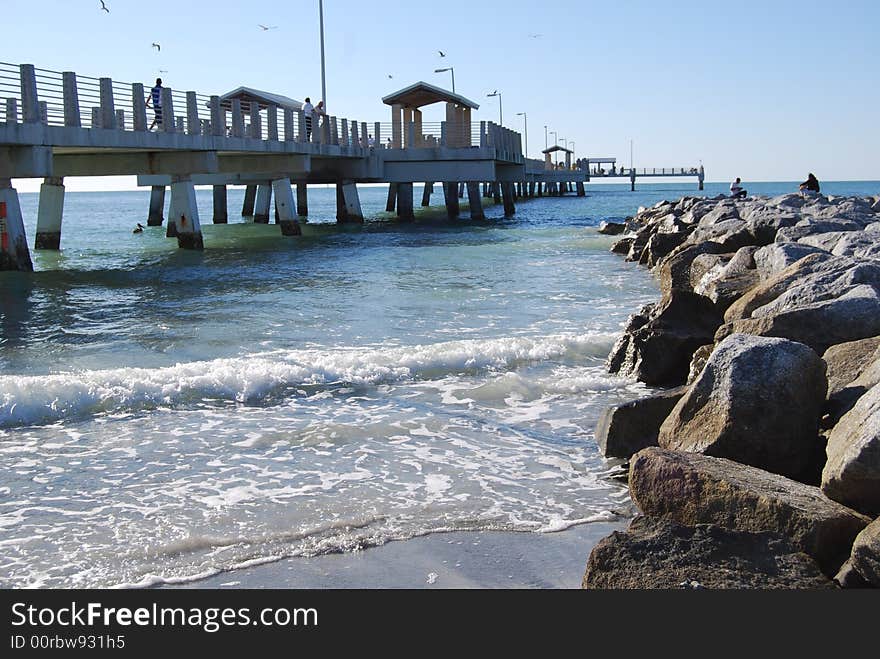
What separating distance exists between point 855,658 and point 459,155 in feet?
118

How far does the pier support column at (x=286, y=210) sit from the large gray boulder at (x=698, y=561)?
3077 centimetres

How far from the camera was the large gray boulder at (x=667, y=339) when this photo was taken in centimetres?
823

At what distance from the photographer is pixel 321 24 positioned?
44938mm

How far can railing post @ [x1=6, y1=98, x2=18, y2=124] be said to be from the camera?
1786 centimetres

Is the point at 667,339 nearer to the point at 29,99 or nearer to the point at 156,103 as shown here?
the point at 29,99

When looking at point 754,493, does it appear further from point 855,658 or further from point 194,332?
point 194,332

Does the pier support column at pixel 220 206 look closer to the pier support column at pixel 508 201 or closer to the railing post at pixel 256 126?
the pier support column at pixel 508 201

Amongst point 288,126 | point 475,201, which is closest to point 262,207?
point 475,201

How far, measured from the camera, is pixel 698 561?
4.03m

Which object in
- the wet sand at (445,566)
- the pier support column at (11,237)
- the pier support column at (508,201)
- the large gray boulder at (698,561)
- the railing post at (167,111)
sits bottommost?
the wet sand at (445,566)

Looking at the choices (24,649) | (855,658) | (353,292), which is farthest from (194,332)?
(855,658)

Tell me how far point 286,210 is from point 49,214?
27.7 ft

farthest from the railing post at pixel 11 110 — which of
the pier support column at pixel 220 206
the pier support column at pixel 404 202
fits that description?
the pier support column at pixel 220 206

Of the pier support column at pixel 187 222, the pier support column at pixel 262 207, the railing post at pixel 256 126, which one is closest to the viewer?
the pier support column at pixel 187 222
